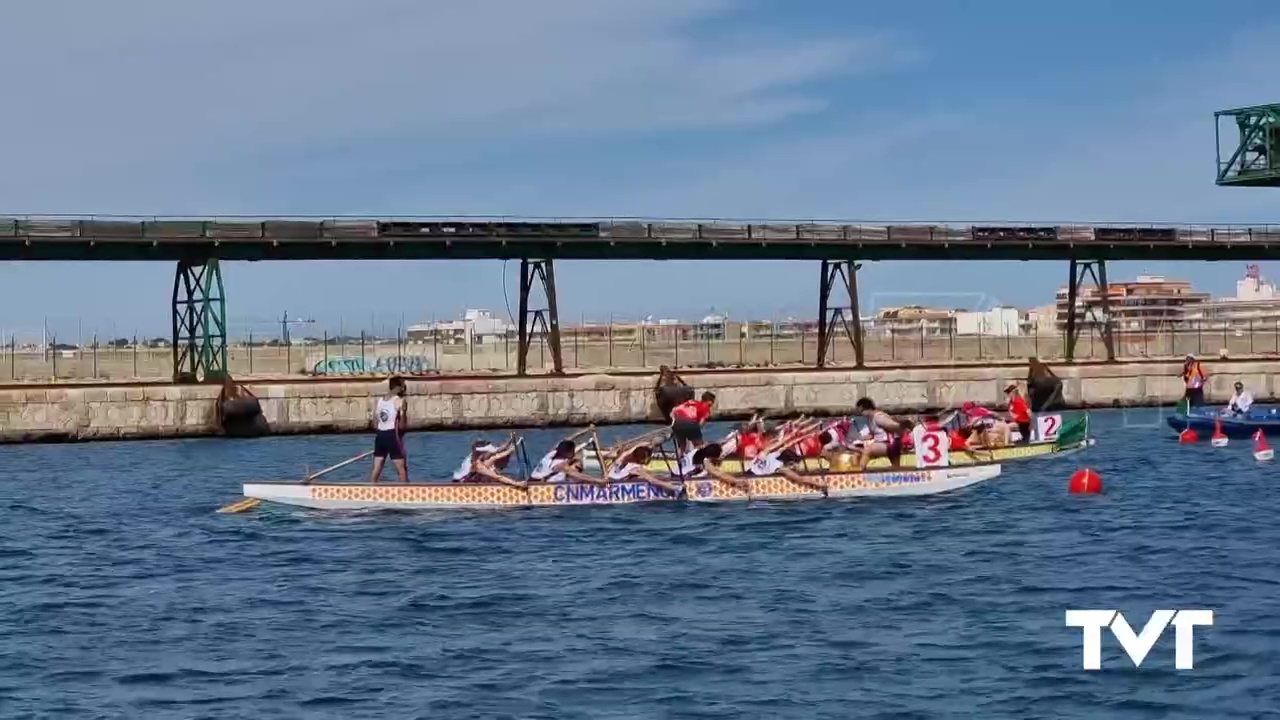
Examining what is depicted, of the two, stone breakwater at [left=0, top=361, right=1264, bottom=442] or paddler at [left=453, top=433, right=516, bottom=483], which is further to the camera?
stone breakwater at [left=0, top=361, right=1264, bottom=442]

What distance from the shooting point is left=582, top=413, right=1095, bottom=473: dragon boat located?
32188mm

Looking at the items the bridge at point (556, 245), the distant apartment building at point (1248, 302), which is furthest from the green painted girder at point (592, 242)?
the distant apartment building at point (1248, 302)

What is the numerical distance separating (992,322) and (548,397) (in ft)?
204

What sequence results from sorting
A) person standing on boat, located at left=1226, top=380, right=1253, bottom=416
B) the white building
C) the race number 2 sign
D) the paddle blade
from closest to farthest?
the paddle blade < the race number 2 sign < person standing on boat, located at left=1226, top=380, right=1253, bottom=416 < the white building

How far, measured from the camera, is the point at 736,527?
27.7m

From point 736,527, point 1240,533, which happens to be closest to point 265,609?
point 736,527

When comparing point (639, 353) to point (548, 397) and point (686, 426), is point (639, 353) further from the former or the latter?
point (686, 426)

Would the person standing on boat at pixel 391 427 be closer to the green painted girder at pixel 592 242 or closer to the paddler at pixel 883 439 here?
the paddler at pixel 883 439

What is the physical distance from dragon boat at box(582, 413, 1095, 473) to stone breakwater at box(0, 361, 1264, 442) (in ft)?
56.0

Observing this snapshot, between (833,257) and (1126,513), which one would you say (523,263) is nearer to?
(833,257)

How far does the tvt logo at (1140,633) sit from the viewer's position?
16594 mm

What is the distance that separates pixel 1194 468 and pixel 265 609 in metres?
24.0

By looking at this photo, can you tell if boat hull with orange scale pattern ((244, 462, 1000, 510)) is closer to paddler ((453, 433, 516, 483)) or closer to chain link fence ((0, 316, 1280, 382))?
paddler ((453, 433, 516, 483))

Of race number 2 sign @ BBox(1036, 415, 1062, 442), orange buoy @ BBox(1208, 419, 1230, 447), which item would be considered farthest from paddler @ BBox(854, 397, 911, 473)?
orange buoy @ BBox(1208, 419, 1230, 447)
